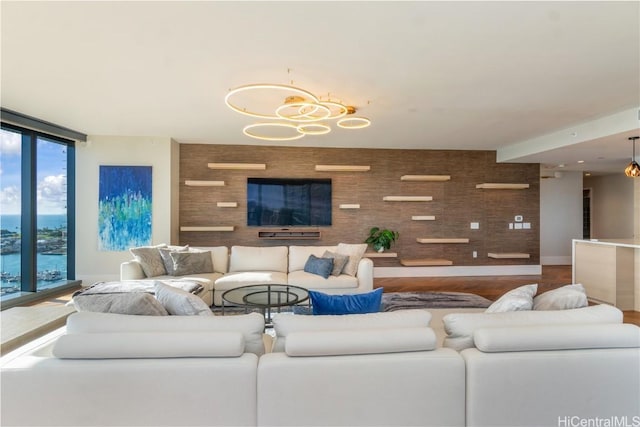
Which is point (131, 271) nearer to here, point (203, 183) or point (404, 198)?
point (203, 183)

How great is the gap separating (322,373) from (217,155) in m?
5.43

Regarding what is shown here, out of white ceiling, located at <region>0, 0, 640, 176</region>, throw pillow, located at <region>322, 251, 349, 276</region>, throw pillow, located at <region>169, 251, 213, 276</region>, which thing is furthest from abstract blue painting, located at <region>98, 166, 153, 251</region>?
throw pillow, located at <region>322, 251, 349, 276</region>

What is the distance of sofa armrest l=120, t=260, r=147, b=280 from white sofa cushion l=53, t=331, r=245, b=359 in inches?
117

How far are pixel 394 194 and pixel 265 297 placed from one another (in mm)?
4003

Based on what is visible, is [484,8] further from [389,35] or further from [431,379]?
[431,379]

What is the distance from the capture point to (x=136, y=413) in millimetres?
1498

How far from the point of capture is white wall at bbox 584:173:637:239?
824 cm

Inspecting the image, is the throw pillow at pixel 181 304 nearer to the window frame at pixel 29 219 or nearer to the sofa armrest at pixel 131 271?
the sofa armrest at pixel 131 271

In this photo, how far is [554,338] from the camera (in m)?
1.62

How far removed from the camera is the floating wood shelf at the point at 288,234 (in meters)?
6.31

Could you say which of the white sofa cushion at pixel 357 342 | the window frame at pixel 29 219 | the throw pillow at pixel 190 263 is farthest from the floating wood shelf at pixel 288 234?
the white sofa cushion at pixel 357 342

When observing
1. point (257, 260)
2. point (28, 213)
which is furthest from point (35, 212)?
point (257, 260)

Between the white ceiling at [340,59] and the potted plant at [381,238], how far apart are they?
2.30 m

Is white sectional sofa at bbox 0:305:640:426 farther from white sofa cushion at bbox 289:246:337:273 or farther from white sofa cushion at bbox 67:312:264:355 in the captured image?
white sofa cushion at bbox 289:246:337:273
